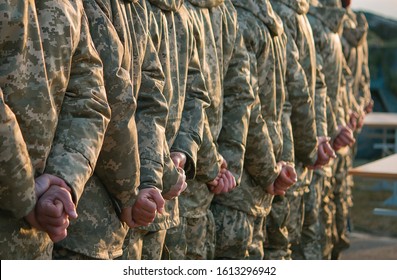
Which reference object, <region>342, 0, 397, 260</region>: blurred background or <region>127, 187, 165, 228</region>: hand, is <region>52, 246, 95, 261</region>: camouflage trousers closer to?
<region>127, 187, 165, 228</region>: hand

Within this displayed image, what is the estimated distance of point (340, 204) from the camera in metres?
11.0

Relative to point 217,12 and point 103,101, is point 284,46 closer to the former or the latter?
point 217,12

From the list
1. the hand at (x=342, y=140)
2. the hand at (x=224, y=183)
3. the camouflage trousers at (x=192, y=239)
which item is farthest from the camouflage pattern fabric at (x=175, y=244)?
the hand at (x=342, y=140)

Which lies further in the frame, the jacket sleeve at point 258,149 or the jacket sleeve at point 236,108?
the jacket sleeve at point 258,149

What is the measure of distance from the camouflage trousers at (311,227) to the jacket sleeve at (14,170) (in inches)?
221

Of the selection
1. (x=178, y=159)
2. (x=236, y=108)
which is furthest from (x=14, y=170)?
(x=236, y=108)

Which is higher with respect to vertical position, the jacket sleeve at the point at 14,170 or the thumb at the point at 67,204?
the jacket sleeve at the point at 14,170

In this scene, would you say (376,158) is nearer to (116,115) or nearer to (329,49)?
(329,49)

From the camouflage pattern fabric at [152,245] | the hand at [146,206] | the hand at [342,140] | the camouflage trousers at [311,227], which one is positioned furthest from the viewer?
the hand at [342,140]

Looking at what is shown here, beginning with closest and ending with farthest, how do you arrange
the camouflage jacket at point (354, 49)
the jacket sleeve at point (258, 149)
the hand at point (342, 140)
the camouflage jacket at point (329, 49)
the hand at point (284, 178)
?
the jacket sleeve at point (258, 149), the hand at point (284, 178), the camouflage jacket at point (329, 49), the hand at point (342, 140), the camouflage jacket at point (354, 49)

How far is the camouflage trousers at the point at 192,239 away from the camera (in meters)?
5.66

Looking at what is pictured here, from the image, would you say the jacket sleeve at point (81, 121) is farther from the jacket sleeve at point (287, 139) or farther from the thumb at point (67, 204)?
the jacket sleeve at point (287, 139)

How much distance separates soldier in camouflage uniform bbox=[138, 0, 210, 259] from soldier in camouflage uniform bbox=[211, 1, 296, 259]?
47.3 inches

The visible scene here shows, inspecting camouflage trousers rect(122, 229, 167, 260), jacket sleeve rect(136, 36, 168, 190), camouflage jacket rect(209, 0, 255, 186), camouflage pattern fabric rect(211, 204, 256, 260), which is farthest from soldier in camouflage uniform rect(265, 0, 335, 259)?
jacket sleeve rect(136, 36, 168, 190)
